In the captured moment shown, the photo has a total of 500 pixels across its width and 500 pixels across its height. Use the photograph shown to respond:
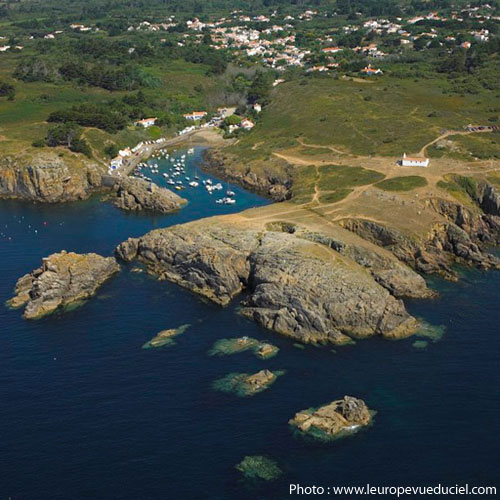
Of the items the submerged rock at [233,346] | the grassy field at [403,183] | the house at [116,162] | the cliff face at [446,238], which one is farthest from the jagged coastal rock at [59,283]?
the house at [116,162]

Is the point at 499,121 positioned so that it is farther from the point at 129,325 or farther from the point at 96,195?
the point at 129,325

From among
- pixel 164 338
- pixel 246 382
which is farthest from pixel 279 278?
pixel 246 382

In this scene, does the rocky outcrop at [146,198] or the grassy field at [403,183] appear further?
the rocky outcrop at [146,198]

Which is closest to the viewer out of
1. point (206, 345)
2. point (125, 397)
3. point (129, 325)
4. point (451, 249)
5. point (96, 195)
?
point (125, 397)

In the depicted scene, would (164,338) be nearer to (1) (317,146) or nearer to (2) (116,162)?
(1) (317,146)

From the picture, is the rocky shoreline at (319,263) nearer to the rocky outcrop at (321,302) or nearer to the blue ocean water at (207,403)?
the rocky outcrop at (321,302)

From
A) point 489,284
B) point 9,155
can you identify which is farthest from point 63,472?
point 9,155
